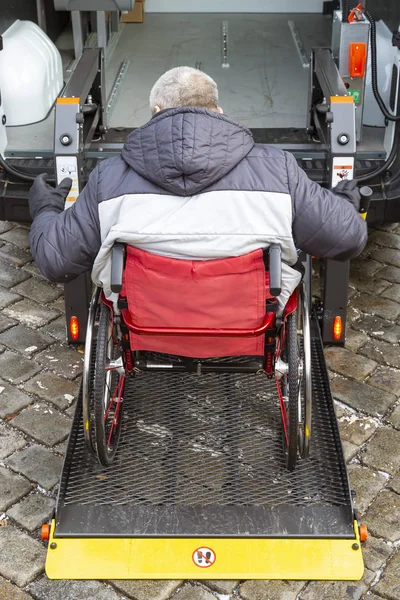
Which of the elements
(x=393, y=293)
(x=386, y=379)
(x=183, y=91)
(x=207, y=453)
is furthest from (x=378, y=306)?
(x=183, y=91)

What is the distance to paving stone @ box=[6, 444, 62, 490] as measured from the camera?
3725 mm

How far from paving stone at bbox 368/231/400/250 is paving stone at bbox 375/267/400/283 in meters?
0.30

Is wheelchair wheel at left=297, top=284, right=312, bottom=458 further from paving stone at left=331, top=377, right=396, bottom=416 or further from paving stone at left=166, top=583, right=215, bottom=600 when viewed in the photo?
paving stone at left=166, top=583, right=215, bottom=600

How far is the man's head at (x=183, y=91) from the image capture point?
3119mm

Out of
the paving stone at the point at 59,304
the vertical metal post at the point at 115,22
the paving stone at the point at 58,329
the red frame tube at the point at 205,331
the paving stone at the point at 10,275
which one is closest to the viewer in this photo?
the red frame tube at the point at 205,331

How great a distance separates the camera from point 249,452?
12.2ft

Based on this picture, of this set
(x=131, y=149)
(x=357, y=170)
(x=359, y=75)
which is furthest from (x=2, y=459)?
(x=359, y=75)

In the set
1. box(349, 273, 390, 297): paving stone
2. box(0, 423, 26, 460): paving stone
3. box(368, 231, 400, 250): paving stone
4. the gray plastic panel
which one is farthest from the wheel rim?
the gray plastic panel

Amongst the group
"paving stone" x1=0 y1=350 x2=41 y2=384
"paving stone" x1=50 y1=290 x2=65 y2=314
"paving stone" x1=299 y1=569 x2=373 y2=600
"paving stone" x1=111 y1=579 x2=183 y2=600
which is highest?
"paving stone" x1=299 y1=569 x2=373 y2=600

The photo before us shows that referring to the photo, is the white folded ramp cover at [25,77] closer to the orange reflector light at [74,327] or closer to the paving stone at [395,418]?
the orange reflector light at [74,327]

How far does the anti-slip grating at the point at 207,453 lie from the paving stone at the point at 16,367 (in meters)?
0.61

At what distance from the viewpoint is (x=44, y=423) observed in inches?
160

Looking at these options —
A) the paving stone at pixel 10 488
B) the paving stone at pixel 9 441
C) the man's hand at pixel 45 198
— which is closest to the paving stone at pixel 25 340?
the paving stone at pixel 9 441

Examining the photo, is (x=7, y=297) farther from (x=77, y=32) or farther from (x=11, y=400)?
(x=77, y=32)
